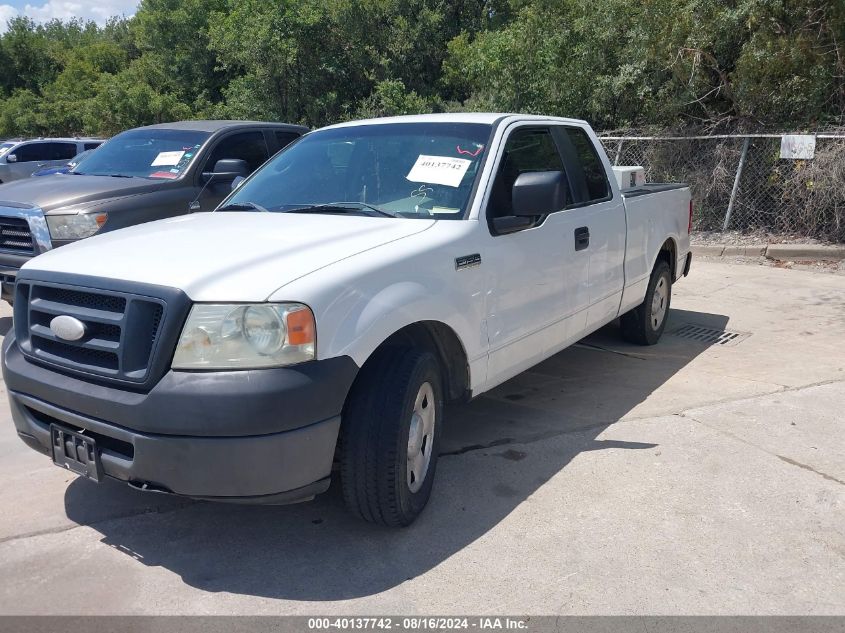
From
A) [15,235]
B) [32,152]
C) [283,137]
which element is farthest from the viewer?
[32,152]

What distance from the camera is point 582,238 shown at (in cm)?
508

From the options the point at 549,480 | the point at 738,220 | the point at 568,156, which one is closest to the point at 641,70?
the point at 738,220

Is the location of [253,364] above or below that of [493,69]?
below

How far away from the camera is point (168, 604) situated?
3.12m

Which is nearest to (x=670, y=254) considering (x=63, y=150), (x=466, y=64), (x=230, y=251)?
(x=230, y=251)

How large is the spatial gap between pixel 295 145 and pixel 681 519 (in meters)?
3.19

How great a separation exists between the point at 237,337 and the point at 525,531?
65.4 inches

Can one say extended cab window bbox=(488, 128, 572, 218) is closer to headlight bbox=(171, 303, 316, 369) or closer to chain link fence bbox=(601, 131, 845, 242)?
headlight bbox=(171, 303, 316, 369)

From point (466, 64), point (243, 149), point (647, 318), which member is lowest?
point (647, 318)

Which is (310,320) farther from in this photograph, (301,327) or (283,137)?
(283,137)

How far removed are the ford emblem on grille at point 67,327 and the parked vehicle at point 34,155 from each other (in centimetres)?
1527

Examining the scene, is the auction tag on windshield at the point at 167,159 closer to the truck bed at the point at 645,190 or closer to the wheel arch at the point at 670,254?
the truck bed at the point at 645,190

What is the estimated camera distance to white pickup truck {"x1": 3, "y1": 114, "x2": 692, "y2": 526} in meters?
3.02

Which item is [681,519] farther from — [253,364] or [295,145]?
[295,145]
